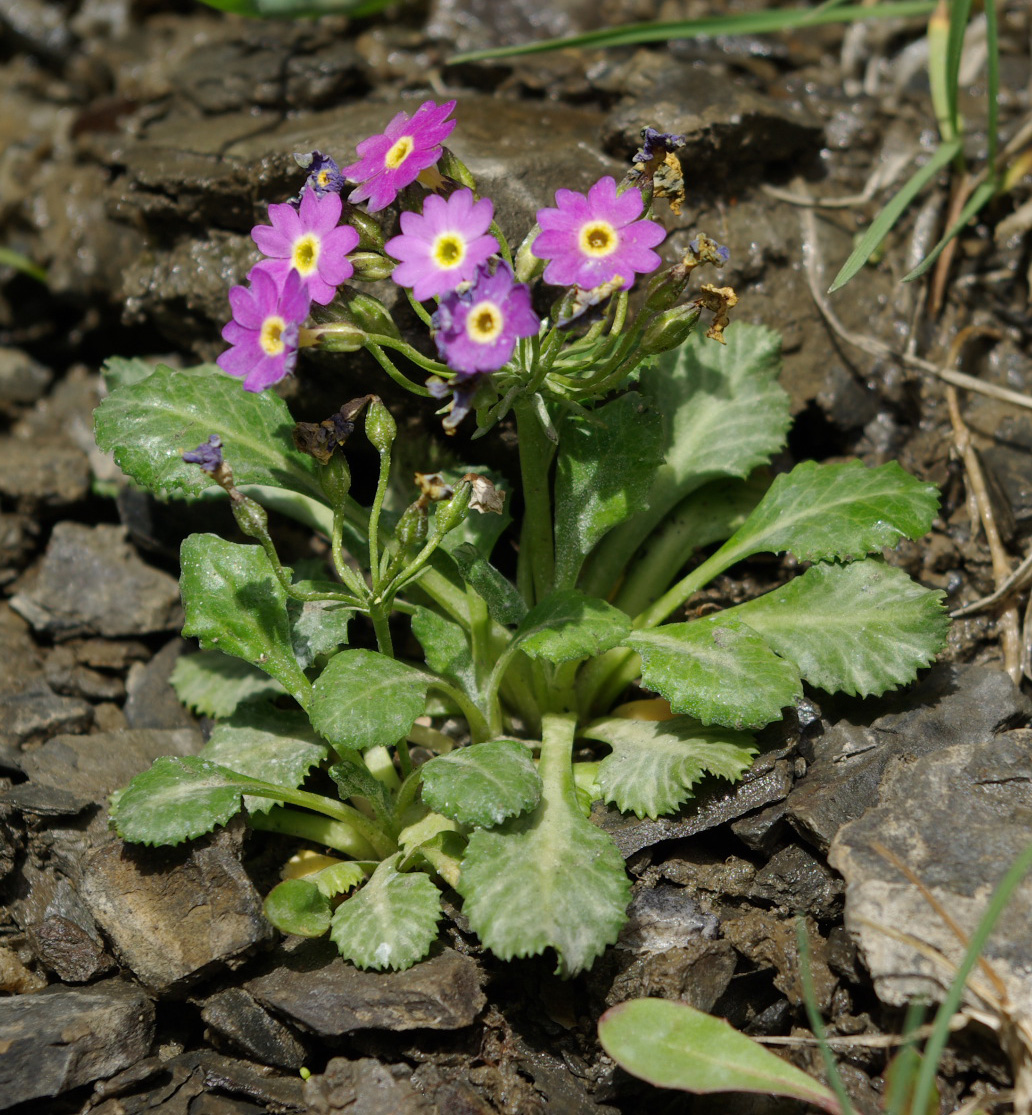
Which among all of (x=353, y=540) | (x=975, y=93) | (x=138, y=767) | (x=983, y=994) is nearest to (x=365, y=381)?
(x=353, y=540)

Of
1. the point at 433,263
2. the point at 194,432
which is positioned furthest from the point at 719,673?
the point at 194,432

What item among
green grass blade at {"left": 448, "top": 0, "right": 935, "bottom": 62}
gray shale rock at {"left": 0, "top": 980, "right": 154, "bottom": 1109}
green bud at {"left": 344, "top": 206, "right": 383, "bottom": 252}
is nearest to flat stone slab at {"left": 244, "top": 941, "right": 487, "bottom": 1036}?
gray shale rock at {"left": 0, "top": 980, "right": 154, "bottom": 1109}

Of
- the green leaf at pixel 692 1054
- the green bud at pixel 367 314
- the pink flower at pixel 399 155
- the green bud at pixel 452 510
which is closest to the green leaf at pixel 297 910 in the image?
the green leaf at pixel 692 1054

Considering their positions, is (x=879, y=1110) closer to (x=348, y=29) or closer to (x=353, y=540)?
(x=353, y=540)

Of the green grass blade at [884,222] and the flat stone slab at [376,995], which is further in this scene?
the green grass blade at [884,222]

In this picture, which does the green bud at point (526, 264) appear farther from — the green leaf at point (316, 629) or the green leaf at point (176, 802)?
the green leaf at point (176, 802)

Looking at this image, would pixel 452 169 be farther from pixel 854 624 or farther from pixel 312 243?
pixel 854 624

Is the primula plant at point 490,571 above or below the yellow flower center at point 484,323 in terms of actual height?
below
